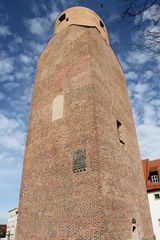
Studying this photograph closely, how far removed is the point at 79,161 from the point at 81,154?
0.32 m

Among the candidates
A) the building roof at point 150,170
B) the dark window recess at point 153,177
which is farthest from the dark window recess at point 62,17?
the dark window recess at point 153,177

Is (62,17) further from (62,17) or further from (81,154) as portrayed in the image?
(81,154)

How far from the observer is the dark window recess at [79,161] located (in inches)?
388

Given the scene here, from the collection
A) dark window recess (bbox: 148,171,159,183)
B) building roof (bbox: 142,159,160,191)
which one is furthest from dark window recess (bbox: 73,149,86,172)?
dark window recess (bbox: 148,171,159,183)

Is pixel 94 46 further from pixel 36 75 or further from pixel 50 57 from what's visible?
pixel 36 75

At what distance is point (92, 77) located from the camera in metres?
11.8

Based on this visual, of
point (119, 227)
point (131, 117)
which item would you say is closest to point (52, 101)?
point (131, 117)

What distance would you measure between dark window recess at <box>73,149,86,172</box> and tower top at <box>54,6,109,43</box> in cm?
999

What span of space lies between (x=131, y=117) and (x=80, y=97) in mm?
5512

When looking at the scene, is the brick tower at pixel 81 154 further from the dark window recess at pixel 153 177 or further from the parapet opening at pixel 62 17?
the dark window recess at pixel 153 177

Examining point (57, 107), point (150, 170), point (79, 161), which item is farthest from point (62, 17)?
point (150, 170)

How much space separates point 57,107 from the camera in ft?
41.9

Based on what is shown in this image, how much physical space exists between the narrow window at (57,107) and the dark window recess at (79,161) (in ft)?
8.63

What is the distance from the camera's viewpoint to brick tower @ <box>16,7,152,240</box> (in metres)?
9.23
